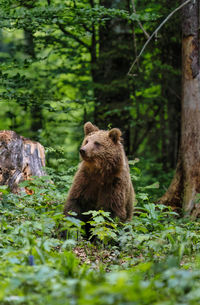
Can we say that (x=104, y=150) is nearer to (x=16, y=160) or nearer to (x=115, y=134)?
(x=115, y=134)

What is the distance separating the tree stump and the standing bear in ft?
3.99

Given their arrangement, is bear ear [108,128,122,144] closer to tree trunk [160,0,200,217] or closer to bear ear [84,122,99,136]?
bear ear [84,122,99,136]

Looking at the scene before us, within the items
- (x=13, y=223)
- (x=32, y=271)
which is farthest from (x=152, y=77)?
(x=32, y=271)

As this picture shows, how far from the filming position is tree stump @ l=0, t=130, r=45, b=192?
260 inches

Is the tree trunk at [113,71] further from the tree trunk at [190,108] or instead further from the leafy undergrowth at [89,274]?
the leafy undergrowth at [89,274]

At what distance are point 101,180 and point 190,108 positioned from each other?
328cm

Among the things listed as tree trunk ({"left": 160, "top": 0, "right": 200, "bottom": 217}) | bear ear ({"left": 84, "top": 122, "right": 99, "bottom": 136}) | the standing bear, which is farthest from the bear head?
tree trunk ({"left": 160, "top": 0, "right": 200, "bottom": 217})

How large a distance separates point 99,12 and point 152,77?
4117 millimetres

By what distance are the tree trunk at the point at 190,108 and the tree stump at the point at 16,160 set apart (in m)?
3.17

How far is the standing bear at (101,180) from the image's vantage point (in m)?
6.01

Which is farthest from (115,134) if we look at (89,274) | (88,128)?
(89,274)

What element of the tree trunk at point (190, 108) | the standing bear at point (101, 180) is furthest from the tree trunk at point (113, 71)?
the standing bear at point (101, 180)

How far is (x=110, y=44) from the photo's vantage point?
10891 mm

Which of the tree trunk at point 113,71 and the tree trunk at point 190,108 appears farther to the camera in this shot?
the tree trunk at point 113,71
